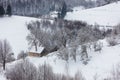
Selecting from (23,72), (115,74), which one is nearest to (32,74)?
(23,72)

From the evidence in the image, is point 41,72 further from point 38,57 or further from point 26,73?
point 38,57

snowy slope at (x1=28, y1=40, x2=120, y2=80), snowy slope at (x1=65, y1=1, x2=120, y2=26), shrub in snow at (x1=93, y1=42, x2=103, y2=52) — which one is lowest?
snowy slope at (x1=28, y1=40, x2=120, y2=80)

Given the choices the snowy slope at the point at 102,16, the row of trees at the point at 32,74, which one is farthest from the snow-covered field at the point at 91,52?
the row of trees at the point at 32,74

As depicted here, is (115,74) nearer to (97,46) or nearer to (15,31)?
(97,46)

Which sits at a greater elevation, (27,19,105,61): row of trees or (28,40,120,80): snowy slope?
(27,19,105,61): row of trees

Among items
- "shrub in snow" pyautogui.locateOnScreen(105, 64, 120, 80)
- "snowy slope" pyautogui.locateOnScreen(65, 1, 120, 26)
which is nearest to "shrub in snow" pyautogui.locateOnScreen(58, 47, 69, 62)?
"shrub in snow" pyautogui.locateOnScreen(105, 64, 120, 80)

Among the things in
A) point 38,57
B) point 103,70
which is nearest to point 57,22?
point 38,57

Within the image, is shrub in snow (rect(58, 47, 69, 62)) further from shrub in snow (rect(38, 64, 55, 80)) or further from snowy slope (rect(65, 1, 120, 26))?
snowy slope (rect(65, 1, 120, 26))

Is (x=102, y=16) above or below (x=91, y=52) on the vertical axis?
above
